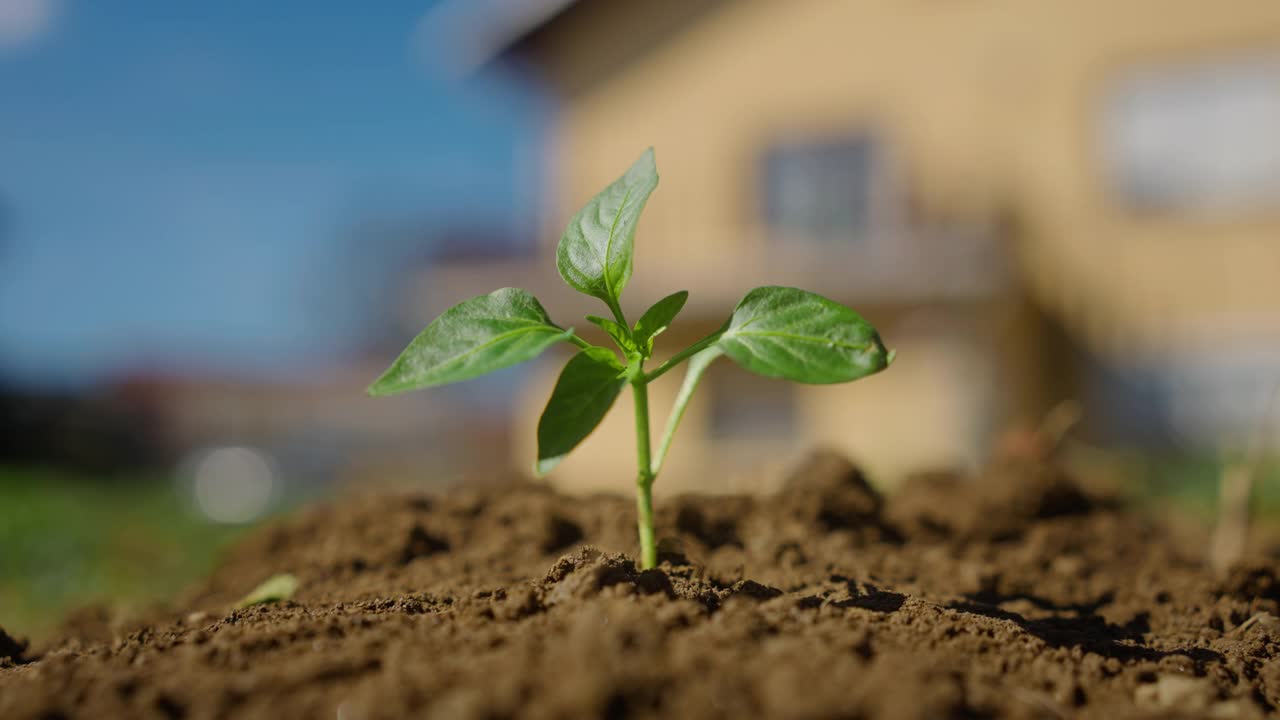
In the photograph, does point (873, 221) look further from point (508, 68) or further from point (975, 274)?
point (508, 68)

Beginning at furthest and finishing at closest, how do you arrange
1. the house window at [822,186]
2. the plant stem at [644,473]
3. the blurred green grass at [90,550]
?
the house window at [822,186] → the blurred green grass at [90,550] → the plant stem at [644,473]

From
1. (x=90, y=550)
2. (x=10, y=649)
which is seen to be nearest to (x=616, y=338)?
(x=10, y=649)

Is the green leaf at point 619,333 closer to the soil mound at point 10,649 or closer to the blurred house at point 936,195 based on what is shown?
the soil mound at point 10,649

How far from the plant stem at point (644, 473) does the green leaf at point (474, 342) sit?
14 centimetres

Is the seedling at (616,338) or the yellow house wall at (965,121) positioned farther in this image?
the yellow house wall at (965,121)

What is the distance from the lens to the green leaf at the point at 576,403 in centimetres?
126

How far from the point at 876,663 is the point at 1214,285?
1012 centimetres

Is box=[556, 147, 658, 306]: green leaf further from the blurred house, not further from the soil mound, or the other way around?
the blurred house

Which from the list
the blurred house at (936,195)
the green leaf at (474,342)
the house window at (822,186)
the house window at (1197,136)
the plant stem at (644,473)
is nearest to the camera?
the green leaf at (474,342)

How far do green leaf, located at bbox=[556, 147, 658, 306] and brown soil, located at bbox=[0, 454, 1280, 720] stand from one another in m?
0.37

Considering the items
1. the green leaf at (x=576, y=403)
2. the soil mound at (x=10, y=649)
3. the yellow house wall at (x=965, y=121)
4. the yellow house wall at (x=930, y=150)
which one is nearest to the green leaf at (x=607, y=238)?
the green leaf at (x=576, y=403)

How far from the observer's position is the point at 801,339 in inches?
50.6

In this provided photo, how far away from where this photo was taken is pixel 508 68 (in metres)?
11.4

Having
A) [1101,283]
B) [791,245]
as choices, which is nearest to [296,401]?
[791,245]
